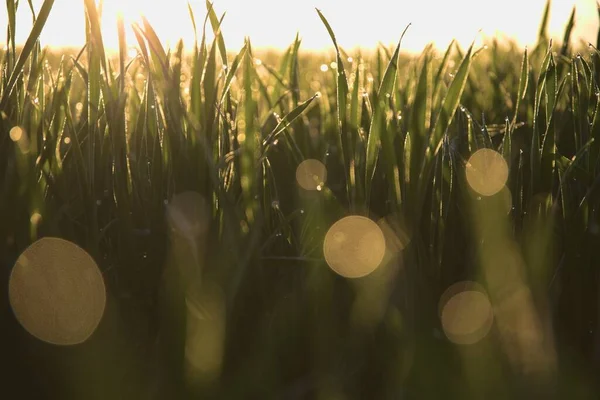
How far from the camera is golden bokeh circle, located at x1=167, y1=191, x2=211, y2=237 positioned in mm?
619

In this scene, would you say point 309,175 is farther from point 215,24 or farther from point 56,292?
point 56,292

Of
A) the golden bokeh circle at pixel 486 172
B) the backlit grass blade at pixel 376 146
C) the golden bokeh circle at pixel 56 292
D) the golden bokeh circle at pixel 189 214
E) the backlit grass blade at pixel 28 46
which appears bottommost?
the golden bokeh circle at pixel 56 292

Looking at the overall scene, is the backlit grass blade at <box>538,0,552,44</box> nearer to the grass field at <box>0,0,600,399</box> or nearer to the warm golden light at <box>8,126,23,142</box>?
the grass field at <box>0,0,600,399</box>

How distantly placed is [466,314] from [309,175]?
0.90 feet

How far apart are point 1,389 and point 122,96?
1.06 feet

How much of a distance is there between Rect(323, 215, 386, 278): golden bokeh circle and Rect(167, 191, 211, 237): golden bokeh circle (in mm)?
122

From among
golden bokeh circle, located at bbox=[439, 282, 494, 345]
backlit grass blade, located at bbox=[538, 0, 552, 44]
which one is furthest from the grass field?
backlit grass blade, located at bbox=[538, 0, 552, 44]

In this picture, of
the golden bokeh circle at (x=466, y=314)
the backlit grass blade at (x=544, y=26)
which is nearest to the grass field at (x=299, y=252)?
the golden bokeh circle at (x=466, y=314)

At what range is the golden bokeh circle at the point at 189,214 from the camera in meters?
0.62

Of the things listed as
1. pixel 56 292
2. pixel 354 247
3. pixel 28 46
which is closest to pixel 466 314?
pixel 354 247

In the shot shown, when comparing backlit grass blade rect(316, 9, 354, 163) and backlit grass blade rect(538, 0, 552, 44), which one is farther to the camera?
backlit grass blade rect(538, 0, 552, 44)

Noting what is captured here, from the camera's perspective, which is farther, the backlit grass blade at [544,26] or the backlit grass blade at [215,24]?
the backlit grass blade at [544,26]

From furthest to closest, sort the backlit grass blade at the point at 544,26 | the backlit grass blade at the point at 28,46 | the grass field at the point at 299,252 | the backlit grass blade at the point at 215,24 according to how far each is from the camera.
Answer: the backlit grass blade at the point at 544,26 < the backlit grass blade at the point at 215,24 < the backlit grass blade at the point at 28,46 < the grass field at the point at 299,252

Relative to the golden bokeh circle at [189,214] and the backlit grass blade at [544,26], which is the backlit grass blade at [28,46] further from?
the backlit grass blade at [544,26]
